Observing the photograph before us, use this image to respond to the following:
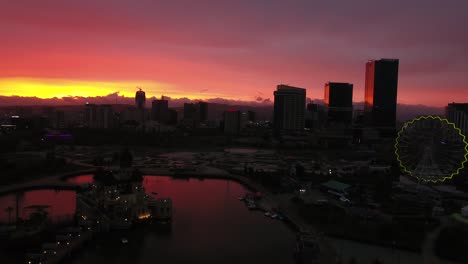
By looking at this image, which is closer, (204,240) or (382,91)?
(204,240)

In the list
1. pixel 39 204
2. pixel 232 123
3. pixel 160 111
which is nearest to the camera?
pixel 39 204

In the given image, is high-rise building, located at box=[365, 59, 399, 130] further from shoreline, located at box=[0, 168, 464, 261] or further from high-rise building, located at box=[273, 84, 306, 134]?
shoreline, located at box=[0, 168, 464, 261]

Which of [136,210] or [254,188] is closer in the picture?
[136,210]

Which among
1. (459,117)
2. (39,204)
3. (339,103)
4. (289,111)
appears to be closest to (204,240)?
(39,204)

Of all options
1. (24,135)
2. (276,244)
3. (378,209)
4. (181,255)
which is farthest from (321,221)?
(24,135)

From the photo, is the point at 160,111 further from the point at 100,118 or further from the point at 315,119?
the point at 315,119

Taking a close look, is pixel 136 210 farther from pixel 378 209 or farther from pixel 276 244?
pixel 378 209
